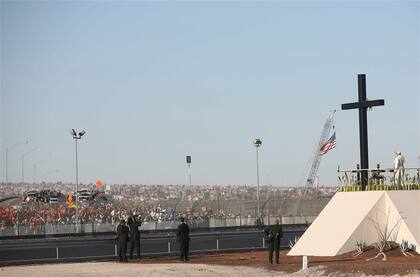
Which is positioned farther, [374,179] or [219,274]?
[374,179]

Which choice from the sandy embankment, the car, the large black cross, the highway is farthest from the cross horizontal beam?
the car

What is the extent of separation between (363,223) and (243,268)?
5281 mm

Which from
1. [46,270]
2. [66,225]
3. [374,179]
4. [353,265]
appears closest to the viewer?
[353,265]

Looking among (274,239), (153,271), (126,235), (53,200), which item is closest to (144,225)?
(126,235)

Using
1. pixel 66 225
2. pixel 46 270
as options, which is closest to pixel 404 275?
pixel 46 270

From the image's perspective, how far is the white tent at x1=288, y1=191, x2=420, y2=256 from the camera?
3030cm

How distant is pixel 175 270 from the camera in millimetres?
27234

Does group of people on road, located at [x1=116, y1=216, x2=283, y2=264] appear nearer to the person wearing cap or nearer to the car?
the person wearing cap

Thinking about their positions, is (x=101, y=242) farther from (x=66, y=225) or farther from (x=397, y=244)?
(x=397, y=244)

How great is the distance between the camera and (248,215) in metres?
70.6

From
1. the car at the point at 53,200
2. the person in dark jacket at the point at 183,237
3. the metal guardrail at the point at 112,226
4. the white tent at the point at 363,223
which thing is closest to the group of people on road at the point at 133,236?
the person in dark jacket at the point at 183,237

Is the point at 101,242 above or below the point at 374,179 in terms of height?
below

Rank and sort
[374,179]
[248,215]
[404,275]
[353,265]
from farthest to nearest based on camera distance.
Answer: [248,215], [374,179], [353,265], [404,275]

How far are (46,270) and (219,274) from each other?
257 inches
